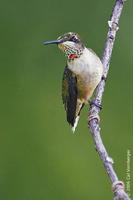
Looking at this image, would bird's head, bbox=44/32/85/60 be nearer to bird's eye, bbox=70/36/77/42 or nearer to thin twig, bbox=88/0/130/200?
bird's eye, bbox=70/36/77/42

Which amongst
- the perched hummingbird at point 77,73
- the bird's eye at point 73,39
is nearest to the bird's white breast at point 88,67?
the perched hummingbird at point 77,73

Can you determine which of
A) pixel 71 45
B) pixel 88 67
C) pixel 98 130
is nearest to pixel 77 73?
pixel 88 67

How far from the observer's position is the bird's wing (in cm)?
334

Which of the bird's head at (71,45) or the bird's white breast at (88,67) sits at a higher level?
the bird's head at (71,45)

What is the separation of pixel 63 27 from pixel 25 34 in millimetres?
333

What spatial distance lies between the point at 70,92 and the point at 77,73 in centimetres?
15

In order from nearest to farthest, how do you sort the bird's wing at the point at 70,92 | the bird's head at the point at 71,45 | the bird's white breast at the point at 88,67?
the bird's head at the point at 71,45 < the bird's white breast at the point at 88,67 < the bird's wing at the point at 70,92

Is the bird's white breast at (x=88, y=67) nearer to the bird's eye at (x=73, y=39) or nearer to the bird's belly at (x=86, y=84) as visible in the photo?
the bird's belly at (x=86, y=84)

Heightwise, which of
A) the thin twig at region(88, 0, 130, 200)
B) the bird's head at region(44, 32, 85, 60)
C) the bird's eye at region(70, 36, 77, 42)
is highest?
the bird's eye at region(70, 36, 77, 42)

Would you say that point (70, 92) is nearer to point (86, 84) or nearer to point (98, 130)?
point (86, 84)

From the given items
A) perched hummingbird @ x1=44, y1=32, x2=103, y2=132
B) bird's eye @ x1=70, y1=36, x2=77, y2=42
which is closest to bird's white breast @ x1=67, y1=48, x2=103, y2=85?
perched hummingbird @ x1=44, y1=32, x2=103, y2=132

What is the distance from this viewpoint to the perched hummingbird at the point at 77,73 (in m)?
3.18

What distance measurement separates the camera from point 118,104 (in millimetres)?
4430

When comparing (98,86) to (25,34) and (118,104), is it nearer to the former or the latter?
(118,104)
